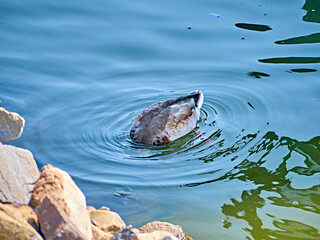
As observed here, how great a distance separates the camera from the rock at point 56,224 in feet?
14.4

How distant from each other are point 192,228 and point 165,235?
1472 millimetres

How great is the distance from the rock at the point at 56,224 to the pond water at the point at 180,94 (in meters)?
1.98

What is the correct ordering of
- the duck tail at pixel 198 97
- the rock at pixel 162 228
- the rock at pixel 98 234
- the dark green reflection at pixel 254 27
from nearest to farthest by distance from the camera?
the rock at pixel 98 234
the rock at pixel 162 228
the duck tail at pixel 198 97
the dark green reflection at pixel 254 27

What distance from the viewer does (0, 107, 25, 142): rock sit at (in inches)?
235

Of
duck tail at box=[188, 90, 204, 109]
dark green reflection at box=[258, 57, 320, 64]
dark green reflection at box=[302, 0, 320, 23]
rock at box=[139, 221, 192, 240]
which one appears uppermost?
→ dark green reflection at box=[302, 0, 320, 23]

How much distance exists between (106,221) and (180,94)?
13.5 feet

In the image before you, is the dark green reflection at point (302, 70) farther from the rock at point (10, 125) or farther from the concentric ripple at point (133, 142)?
the rock at point (10, 125)

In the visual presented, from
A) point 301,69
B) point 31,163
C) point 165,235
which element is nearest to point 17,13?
point 301,69

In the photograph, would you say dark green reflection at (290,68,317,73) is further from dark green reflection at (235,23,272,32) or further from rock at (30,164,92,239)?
rock at (30,164,92,239)

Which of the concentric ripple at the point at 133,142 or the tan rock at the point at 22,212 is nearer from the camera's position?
the tan rock at the point at 22,212

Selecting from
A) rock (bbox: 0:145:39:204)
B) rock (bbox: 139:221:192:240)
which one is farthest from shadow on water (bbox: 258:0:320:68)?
rock (bbox: 0:145:39:204)

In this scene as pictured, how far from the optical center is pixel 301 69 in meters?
9.98

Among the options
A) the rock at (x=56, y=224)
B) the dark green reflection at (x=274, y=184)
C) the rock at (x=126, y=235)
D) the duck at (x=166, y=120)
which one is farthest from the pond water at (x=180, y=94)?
the rock at (x=56, y=224)

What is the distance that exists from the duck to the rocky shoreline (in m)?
2.51
